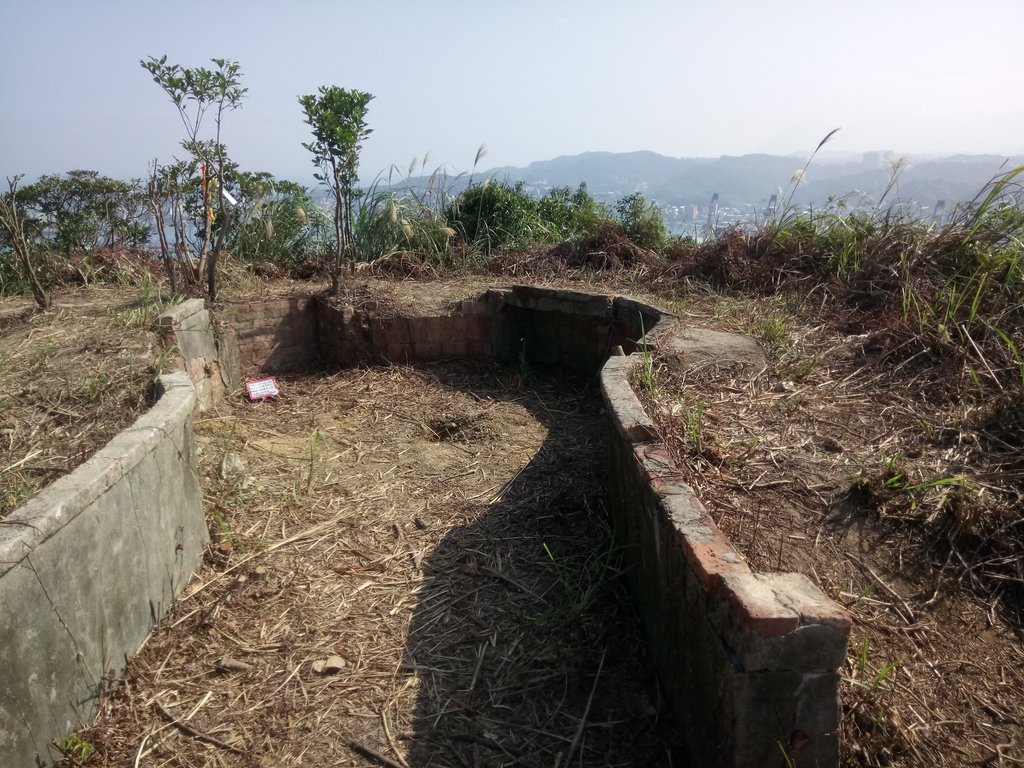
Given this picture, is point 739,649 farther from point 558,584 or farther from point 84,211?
point 84,211

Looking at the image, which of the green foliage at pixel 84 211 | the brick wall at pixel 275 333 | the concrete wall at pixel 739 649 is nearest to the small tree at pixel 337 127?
the brick wall at pixel 275 333

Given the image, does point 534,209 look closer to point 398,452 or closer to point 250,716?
point 398,452

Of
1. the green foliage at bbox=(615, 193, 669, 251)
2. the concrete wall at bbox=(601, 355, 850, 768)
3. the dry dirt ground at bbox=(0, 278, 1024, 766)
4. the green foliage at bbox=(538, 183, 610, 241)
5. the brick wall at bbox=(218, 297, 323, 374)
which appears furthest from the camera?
the green foliage at bbox=(538, 183, 610, 241)

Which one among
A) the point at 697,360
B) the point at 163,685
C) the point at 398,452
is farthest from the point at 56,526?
the point at 697,360

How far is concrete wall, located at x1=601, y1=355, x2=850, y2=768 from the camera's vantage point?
167 cm

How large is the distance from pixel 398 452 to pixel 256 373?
1867 mm

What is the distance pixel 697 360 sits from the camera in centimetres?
379

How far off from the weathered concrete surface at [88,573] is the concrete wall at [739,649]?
188cm

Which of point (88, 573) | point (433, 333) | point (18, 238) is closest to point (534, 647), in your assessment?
point (88, 573)

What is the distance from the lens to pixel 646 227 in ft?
22.1

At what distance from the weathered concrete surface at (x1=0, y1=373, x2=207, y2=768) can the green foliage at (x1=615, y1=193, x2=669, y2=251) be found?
4.80 meters

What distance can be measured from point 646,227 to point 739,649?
5543 mm

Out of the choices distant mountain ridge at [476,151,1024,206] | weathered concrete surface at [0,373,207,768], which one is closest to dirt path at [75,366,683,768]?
weathered concrete surface at [0,373,207,768]

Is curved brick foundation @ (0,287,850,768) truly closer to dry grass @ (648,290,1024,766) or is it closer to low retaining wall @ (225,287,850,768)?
low retaining wall @ (225,287,850,768)
